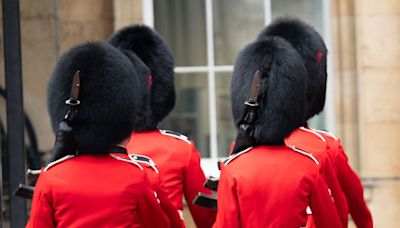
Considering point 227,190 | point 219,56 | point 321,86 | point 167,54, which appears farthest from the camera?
point 219,56

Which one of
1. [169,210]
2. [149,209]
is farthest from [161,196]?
[149,209]

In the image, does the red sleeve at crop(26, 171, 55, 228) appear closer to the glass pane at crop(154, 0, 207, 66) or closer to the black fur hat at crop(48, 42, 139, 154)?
the black fur hat at crop(48, 42, 139, 154)

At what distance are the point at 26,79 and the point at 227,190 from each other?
12.3 ft

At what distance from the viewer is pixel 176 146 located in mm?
4371

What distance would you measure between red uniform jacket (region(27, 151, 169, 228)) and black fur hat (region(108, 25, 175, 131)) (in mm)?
1243

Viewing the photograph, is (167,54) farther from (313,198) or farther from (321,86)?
(313,198)

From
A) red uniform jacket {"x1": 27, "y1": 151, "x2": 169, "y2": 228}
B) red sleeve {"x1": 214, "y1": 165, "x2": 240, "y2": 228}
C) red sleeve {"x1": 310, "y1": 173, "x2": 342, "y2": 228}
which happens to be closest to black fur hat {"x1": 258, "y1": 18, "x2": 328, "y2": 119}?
red sleeve {"x1": 310, "y1": 173, "x2": 342, "y2": 228}

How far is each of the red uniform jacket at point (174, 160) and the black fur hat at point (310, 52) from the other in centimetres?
61

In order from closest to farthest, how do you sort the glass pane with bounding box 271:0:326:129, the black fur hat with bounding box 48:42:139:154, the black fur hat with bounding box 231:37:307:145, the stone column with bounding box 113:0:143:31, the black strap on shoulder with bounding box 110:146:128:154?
the black fur hat with bounding box 48:42:139:154 → the black strap on shoulder with bounding box 110:146:128:154 → the black fur hat with bounding box 231:37:307:145 → the stone column with bounding box 113:0:143:31 → the glass pane with bounding box 271:0:326:129

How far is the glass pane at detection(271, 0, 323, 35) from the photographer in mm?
6684

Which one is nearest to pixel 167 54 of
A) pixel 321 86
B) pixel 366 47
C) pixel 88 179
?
pixel 321 86

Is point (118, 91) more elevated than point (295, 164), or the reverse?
point (118, 91)

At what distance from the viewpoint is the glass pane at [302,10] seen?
6684 millimetres

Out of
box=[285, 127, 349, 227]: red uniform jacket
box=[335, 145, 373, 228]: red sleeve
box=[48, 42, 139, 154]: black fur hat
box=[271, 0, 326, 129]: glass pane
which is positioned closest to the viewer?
box=[48, 42, 139, 154]: black fur hat
